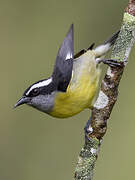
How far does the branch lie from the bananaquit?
2.97ft

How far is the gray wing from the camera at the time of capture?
172 inches

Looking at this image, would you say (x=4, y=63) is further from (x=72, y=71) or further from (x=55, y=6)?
(x=72, y=71)

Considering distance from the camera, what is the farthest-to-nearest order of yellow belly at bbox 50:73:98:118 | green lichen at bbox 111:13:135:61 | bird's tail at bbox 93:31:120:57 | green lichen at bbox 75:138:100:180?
bird's tail at bbox 93:31:120:57, yellow belly at bbox 50:73:98:118, green lichen at bbox 75:138:100:180, green lichen at bbox 111:13:135:61

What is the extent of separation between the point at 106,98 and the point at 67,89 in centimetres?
107

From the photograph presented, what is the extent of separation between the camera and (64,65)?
4.55m

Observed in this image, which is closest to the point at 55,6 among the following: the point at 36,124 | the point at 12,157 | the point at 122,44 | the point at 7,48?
the point at 7,48

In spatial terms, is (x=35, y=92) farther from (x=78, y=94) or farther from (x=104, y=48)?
(x=104, y=48)

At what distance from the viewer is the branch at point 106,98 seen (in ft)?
10.4

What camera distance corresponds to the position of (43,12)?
6.73 meters

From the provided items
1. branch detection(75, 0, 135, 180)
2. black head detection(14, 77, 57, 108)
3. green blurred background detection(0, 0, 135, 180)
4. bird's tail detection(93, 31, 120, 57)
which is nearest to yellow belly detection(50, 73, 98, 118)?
black head detection(14, 77, 57, 108)

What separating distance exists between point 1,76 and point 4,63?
246 millimetres

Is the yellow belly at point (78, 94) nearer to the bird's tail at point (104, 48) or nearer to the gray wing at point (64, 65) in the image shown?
the gray wing at point (64, 65)

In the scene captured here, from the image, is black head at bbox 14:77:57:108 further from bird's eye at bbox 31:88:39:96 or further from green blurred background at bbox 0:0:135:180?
green blurred background at bbox 0:0:135:180

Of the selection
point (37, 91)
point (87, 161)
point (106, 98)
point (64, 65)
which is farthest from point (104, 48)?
point (87, 161)
